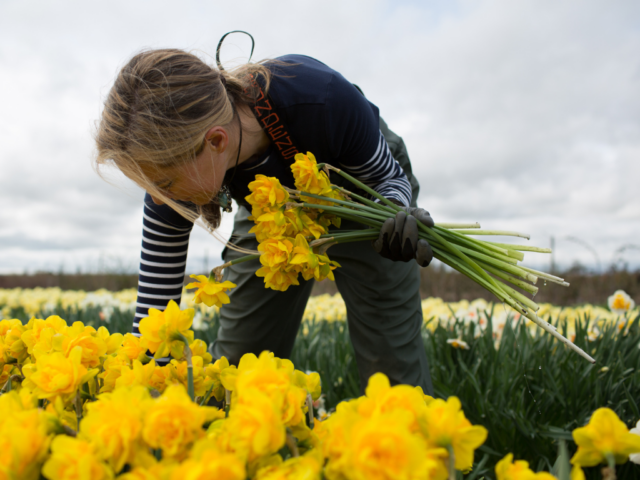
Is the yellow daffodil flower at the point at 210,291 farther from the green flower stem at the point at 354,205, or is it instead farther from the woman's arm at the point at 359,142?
the woman's arm at the point at 359,142

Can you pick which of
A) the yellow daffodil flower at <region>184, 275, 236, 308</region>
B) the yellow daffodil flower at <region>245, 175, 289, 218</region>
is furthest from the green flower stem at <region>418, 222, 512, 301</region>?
the yellow daffodil flower at <region>184, 275, 236, 308</region>

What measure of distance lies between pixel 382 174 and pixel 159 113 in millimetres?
776

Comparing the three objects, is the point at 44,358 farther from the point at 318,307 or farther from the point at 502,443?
the point at 318,307

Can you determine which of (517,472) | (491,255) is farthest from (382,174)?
(517,472)

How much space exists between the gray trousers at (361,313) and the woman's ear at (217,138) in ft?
2.03

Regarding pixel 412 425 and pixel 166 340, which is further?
pixel 166 340

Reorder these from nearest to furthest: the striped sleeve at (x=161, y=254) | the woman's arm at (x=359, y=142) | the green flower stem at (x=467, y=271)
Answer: the green flower stem at (x=467, y=271) → the woman's arm at (x=359, y=142) → the striped sleeve at (x=161, y=254)

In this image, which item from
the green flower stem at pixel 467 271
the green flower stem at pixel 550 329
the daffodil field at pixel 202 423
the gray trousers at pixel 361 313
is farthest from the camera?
the gray trousers at pixel 361 313

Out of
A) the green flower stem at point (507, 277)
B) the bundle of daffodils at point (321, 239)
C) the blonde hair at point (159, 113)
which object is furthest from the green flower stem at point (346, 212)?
the blonde hair at point (159, 113)

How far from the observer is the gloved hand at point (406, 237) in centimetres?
114

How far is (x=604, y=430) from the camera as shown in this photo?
1.77ft

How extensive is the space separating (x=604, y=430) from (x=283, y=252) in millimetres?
719

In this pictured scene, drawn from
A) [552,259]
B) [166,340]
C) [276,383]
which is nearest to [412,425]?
[276,383]

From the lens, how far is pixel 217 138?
1.38 metres
